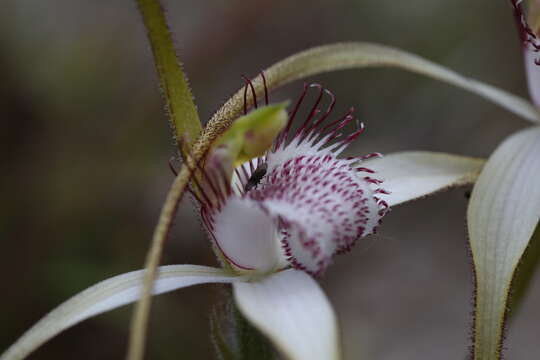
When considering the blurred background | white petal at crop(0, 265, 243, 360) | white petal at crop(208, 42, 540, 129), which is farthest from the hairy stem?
the blurred background

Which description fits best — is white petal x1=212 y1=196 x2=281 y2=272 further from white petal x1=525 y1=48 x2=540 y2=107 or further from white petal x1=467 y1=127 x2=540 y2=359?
white petal x1=525 y1=48 x2=540 y2=107

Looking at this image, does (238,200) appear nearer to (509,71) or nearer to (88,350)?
(88,350)

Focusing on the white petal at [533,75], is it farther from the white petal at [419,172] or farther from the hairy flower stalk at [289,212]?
the hairy flower stalk at [289,212]

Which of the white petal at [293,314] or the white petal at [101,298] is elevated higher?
the white petal at [101,298]

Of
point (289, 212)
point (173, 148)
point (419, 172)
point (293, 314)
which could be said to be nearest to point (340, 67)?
point (419, 172)

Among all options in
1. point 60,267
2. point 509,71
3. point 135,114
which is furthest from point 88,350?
point 509,71

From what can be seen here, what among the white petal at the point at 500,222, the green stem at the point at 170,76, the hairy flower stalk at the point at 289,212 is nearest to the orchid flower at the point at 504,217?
the white petal at the point at 500,222
